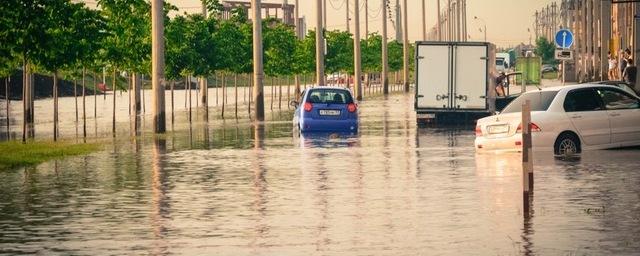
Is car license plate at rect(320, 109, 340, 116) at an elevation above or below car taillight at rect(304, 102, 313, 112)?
below

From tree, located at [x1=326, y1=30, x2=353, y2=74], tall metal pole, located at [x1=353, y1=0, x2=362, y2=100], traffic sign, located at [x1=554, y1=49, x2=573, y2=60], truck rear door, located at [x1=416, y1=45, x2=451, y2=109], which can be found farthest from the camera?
tree, located at [x1=326, y1=30, x2=353, y2=74]

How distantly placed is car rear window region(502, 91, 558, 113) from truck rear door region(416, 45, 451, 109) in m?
17.8

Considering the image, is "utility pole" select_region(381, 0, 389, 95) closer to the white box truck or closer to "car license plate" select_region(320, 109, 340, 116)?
the white box truck

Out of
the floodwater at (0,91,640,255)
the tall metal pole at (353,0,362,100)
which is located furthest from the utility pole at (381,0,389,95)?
the floodwater at (0,91,640,255)

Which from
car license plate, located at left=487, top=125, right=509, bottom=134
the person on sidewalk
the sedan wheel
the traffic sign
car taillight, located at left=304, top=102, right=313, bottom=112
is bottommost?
the sedan wheel

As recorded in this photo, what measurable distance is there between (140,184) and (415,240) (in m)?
9.45

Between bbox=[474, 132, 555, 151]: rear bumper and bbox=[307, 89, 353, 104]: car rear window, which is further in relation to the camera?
bbox=[307, 89, 353, 104]: car rear window

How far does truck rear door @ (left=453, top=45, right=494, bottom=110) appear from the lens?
4947 cm

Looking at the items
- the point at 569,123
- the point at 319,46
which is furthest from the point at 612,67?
the point at 569,123

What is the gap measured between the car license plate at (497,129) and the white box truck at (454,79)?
17542 mm

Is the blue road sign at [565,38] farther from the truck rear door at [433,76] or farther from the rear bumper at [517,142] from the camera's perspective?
the rear bumper at [517,142]

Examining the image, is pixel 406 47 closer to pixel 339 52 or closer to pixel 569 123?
pixel 339 52

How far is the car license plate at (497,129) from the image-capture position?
31234 mm

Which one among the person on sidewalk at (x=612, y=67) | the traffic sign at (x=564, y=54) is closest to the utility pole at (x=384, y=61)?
the person on sidewalk at (x=612, y=67)
